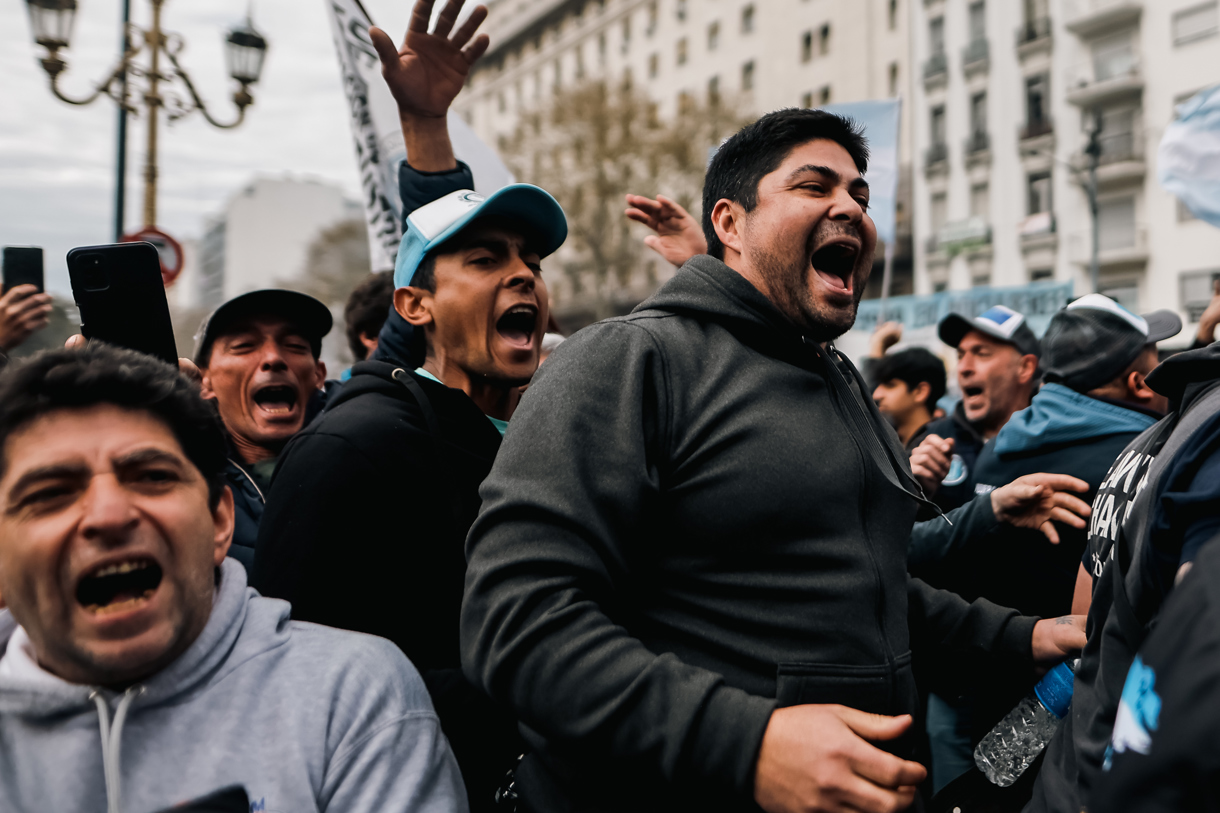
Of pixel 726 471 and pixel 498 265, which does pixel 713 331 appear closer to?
pixel 726 471

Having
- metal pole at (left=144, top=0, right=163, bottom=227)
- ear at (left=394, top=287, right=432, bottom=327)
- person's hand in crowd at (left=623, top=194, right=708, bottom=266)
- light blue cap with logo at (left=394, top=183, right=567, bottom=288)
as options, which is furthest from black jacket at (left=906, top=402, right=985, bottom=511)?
metal pole at (left=144, top=0, right=163, bottom=227)

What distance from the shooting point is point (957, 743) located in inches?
154

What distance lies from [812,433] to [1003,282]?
34.8 meters

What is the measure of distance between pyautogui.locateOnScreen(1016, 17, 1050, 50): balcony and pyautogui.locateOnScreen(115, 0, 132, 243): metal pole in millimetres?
32092

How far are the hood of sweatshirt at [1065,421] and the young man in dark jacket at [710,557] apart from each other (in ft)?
4.98

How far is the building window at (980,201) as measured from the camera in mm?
34656

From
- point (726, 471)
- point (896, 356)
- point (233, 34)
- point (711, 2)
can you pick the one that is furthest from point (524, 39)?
point (726, 471)

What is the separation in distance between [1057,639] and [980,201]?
118 ft

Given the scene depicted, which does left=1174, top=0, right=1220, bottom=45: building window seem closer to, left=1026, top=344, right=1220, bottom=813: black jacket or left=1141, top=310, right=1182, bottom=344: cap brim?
left=1141, top=310, right=1182, bottom=344: cap brim

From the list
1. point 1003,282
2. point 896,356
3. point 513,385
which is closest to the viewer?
point 513,385

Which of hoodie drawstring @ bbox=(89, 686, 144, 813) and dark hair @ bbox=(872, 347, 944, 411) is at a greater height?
dark hair @ bbox=(872, 347, 944, 411)

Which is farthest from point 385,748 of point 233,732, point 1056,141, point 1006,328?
point 1056,141

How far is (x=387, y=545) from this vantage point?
206cm

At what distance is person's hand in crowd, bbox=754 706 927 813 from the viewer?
4.42ft
